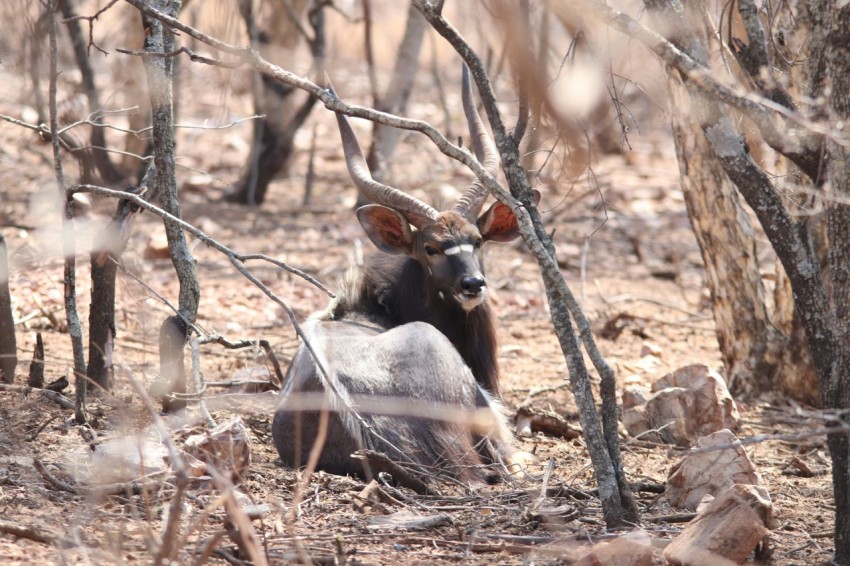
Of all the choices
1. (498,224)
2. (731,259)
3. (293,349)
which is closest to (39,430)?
(498,224)

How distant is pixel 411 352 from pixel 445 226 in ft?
3.10

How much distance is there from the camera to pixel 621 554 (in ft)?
11.0

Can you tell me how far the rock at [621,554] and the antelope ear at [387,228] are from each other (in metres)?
3.08

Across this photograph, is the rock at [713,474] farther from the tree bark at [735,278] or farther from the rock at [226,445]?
the tree bark at [735,278]

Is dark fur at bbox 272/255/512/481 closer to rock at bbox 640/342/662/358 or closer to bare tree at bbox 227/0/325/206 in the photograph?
rock at bbox 640/342/662/358

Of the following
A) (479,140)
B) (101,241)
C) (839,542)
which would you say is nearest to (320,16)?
(479,140)

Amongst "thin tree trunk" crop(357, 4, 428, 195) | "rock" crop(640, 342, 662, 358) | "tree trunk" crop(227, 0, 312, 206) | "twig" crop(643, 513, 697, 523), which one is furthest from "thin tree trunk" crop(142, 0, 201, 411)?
"tree trunk" crop(227, 0, 312, 206)

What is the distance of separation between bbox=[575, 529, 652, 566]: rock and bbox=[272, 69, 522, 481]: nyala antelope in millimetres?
1312

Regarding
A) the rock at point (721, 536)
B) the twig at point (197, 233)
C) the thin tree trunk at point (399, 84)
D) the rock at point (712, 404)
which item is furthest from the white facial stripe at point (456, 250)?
the thin tree trunk at point (399, 84)

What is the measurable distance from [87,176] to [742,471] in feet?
12.3

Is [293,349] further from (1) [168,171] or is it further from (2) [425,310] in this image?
(1) [168,171]

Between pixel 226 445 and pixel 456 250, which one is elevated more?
pixel 456 250

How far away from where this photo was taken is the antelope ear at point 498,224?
6.18 metres

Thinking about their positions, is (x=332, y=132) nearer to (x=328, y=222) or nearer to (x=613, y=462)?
(x=328, y=222)
